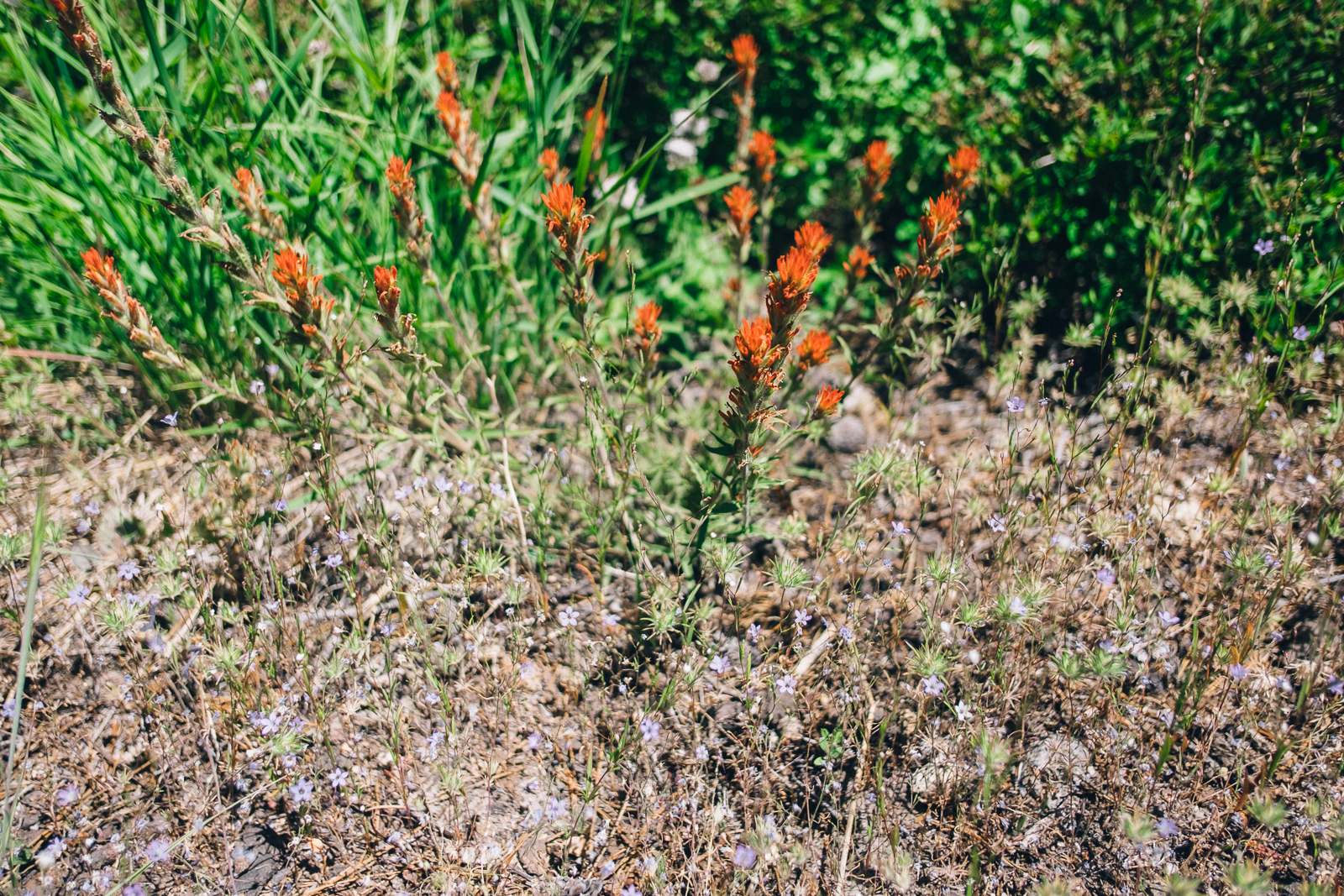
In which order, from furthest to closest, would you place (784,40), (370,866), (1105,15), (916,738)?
1. (784,40)
2. (1105,15)
3. (916,738)
4. (370,866)

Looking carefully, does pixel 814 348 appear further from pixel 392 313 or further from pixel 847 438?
pixel 392 313

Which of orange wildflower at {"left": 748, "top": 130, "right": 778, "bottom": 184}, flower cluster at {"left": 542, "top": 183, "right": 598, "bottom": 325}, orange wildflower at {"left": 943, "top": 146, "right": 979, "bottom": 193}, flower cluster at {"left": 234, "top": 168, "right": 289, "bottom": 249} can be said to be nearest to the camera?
flower cluster at {"left": 542, "top": 183, "right": 598, "bottom": 325}

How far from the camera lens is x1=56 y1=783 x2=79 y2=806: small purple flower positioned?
6.11 ft

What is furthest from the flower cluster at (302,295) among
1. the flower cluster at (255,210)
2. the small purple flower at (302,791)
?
the small purple flower at (302,791)

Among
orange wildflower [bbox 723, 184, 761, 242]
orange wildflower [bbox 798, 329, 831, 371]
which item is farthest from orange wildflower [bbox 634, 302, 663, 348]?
orange wildflower [bbox 723, 184, 761, 242]

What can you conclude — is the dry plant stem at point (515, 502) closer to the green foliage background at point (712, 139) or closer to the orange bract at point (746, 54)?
the green foliage background at point (712, 139)

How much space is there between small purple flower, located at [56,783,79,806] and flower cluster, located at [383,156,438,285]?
1.58 meters

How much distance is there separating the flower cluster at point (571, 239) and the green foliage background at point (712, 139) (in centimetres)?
16

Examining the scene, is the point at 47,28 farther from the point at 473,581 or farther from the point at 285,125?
the point at 473,581

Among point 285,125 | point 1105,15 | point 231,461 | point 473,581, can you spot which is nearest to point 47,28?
point 285,125

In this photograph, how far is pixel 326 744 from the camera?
6.33 feet

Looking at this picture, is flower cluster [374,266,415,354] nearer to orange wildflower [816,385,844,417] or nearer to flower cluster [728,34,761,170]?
orange wildflower [816,385,844,417]

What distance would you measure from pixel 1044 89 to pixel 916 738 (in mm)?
2268

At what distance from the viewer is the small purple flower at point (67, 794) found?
6.11ft
